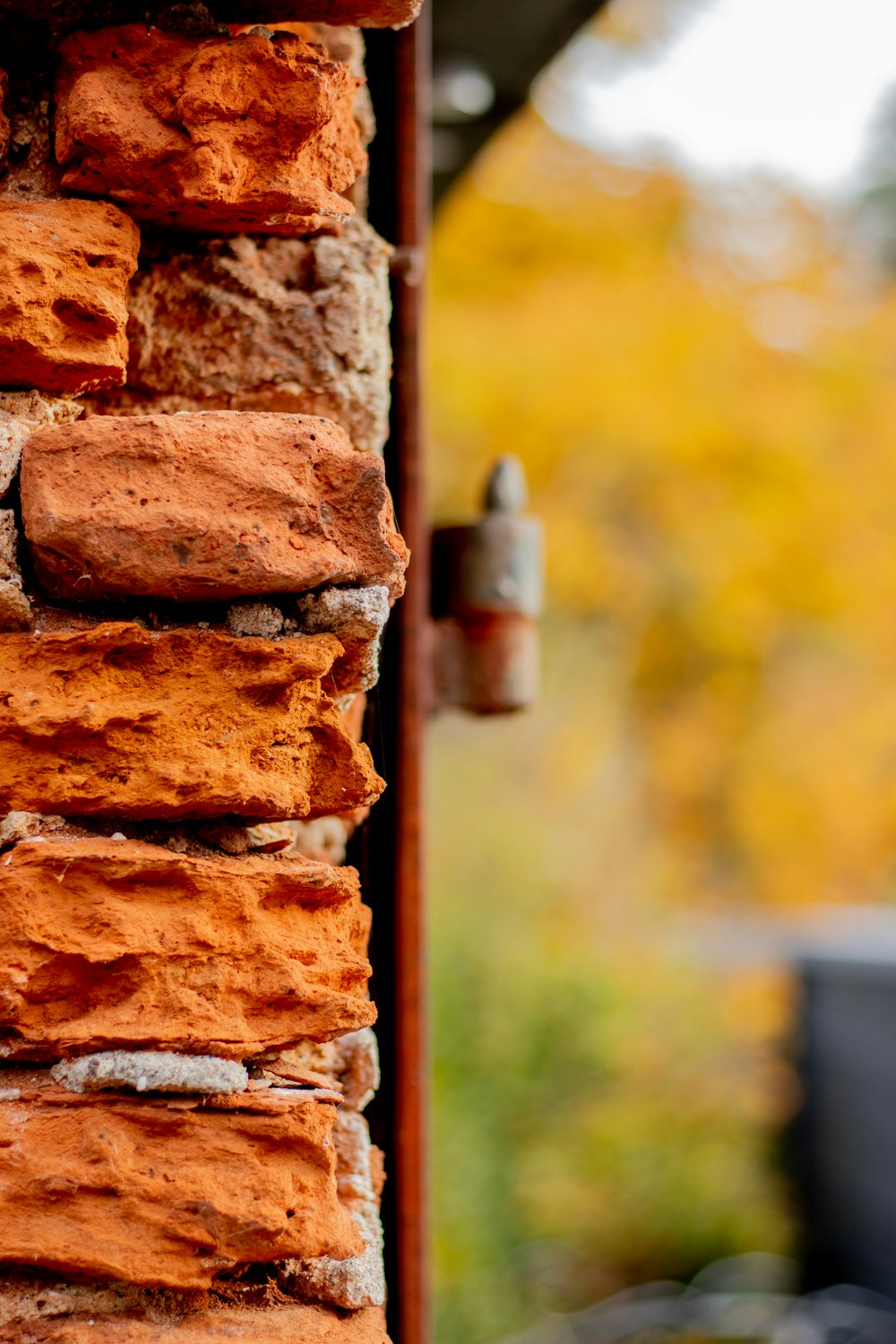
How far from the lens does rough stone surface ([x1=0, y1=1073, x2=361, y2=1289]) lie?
786 millimetres

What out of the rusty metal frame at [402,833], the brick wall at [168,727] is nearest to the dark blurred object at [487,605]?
the rusty metal frame at [402,833]

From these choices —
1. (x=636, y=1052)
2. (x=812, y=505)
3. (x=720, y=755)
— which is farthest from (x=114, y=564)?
(x=720, y=755)

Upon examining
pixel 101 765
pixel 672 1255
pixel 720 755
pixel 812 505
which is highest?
pixel 812 505

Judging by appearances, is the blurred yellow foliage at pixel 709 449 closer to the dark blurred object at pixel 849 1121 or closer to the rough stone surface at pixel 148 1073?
the dark blurred object at pixel 849 1121

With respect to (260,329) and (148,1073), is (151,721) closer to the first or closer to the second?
(148,1073)

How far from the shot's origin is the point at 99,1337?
0.79 metres

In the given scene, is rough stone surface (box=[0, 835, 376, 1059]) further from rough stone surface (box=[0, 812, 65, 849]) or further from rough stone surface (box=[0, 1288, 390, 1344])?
rough stone surface (box=[0, 1288, 390, 1344])

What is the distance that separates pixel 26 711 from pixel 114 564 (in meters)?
0.11

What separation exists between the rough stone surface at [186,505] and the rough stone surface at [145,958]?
0.18 meters

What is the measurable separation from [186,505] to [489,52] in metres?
1.80

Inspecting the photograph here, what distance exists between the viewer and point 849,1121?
16.2ft

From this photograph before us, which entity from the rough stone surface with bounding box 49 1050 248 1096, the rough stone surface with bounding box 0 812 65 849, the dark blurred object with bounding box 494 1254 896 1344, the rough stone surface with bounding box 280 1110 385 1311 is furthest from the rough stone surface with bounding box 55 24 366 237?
the dark blurred object with bounding box 494 1254 896 1344

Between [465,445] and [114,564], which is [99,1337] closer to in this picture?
[114,564]

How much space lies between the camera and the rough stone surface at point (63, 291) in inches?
33.1
